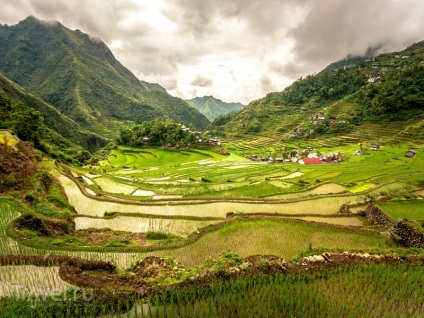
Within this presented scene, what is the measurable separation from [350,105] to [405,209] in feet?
335

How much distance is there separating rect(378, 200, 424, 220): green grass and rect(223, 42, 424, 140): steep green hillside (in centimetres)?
5738

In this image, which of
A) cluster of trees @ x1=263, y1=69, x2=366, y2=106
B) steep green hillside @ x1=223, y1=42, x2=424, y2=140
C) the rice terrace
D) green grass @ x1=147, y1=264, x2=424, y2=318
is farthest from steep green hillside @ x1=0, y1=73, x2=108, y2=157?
cluster of trees @ x1=263, y1=69, x2=366, y2=106

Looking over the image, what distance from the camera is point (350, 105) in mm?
101062

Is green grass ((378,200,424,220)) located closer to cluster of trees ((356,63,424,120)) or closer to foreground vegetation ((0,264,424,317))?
foreground vegetation ((0,264,424,317))

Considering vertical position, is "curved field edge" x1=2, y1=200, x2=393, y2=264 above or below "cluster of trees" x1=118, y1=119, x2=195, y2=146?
below

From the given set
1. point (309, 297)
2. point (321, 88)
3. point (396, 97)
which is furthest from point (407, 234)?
point (321, 88)

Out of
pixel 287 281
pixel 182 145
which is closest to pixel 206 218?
pixel 287 281

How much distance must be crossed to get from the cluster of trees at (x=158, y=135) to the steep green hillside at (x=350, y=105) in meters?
47.1

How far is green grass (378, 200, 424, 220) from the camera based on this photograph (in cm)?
1450

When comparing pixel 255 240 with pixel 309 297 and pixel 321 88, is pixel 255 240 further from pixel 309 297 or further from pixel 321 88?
pixel 321 88

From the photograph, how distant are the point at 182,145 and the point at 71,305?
213 feet

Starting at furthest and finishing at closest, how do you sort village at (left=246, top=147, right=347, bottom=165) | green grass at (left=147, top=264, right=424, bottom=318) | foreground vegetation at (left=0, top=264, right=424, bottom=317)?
1. village at (left=246, top=147, right=347, bottom=165)
2. green grass at (left=147, top=264, right=424, bottom=318)
3. foreground vegetation at (left=0, top=264, right=424, bottom=317)

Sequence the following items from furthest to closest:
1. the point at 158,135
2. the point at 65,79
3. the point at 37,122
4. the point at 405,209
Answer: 1. the point at 65,79
2. the point at 158,135
3. the point at 37,122
4. the point at 405,209

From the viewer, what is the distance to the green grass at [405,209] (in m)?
14.5
